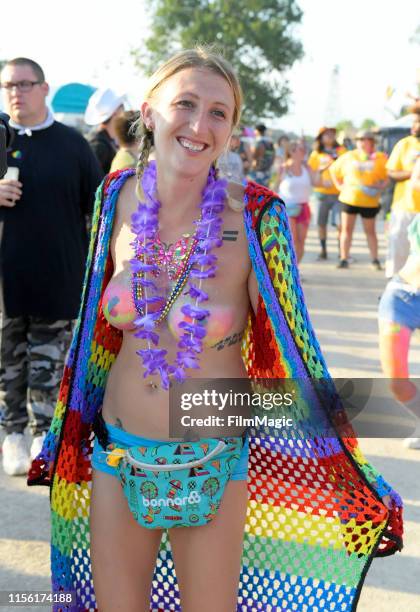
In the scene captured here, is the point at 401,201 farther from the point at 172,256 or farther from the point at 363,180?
the point at 172,256

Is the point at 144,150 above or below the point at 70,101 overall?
above

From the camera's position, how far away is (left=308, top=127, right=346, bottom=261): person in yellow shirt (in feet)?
35.7

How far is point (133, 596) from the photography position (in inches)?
81.6

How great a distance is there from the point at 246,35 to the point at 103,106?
49.2 metres

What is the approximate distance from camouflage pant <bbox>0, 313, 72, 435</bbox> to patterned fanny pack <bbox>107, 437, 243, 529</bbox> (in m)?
1.94

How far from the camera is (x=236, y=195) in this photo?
7.11ft

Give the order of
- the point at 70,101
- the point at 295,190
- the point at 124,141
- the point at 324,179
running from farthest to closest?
the point at 70,101
the point at 324,179
the point at 295,190
the point at 124,141

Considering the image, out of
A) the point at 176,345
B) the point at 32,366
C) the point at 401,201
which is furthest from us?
the point at 401,201

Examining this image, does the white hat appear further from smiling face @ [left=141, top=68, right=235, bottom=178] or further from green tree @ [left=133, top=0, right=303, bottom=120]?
green tree @ [left=133, top=0, right=303, bottom=120]

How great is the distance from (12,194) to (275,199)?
1.86 m

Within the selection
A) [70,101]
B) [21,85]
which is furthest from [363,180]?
[70,101]

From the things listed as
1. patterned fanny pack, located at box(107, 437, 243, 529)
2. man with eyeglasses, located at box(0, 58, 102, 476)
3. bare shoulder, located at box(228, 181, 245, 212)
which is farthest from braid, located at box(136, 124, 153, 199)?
man with eyeglasses, located at box(0, 58, 102, 476)

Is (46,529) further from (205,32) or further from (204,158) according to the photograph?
(205,32)

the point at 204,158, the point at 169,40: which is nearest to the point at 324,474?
the point at 204,158
